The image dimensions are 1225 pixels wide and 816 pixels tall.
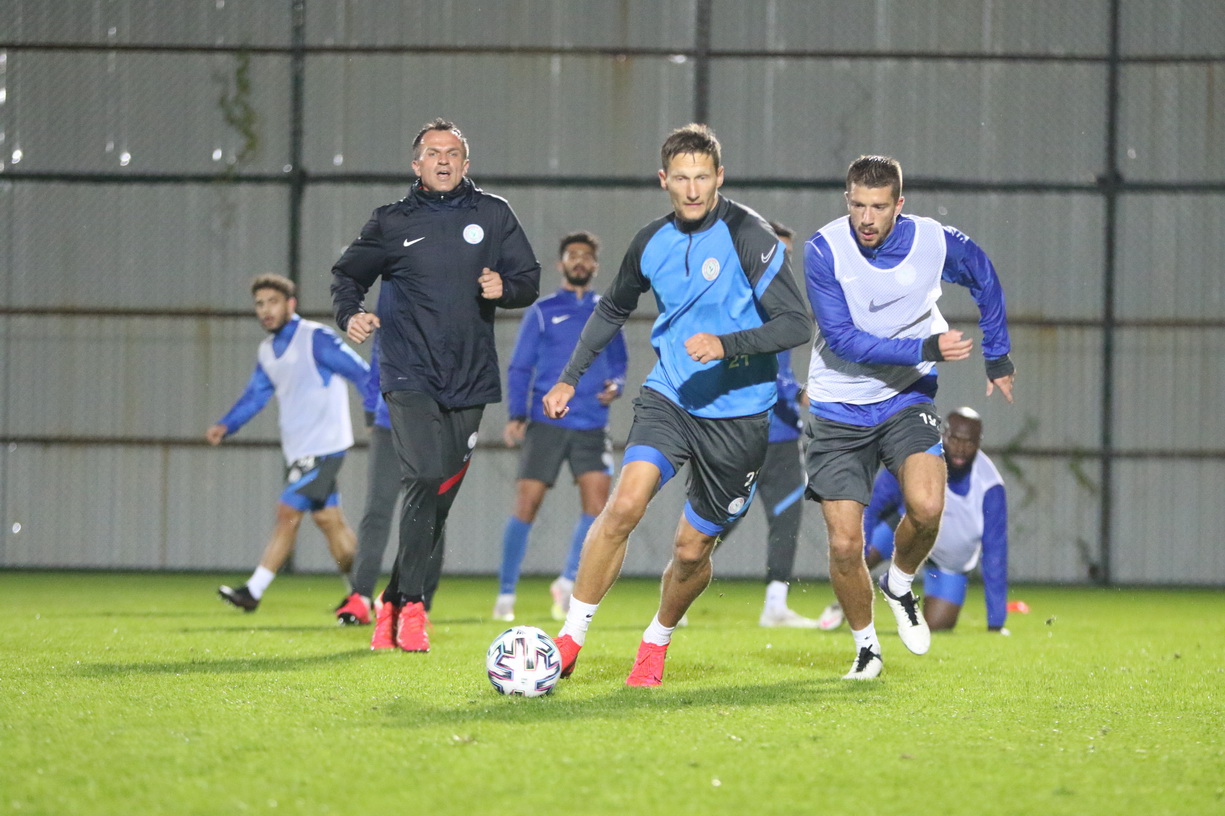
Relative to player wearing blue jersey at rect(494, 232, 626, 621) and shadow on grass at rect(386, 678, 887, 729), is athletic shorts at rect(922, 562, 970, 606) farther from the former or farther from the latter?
shadow on grass at rect(386, 678, 887, 729)

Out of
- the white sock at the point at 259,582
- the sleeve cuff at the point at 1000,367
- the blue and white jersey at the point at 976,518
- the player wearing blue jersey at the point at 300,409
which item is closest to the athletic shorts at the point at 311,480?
the player wearing blue jersey at the point at 300,409

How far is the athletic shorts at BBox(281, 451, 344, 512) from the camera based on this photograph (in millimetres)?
8836

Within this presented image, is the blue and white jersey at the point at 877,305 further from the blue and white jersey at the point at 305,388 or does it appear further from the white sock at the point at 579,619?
the blue and white jersey at the point at 305,388

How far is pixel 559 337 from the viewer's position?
9023 millimetres

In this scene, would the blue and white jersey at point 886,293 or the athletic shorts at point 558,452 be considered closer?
the blue and white jersey at point 886,293

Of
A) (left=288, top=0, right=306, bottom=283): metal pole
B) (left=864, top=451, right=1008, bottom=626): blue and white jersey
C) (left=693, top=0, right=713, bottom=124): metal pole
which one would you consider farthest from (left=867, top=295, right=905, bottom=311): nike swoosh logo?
(left=288, top=0, right=306, bottom=283): metal pole

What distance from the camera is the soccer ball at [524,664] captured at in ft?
16.0

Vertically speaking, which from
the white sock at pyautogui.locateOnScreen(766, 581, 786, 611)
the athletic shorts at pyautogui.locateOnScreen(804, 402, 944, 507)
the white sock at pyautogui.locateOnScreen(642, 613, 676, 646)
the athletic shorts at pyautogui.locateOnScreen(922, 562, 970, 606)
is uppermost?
the athletic shorts at pyautogui.locateOnScreen(804, 402, 944, 507)

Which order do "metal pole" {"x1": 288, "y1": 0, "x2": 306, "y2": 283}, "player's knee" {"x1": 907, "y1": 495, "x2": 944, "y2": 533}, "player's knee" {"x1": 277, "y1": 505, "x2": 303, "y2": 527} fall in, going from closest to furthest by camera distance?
"player's knee" {"x1": 907, "y1": 495, "x2": 944, "y2": 533} → "player's knee" {"x1": 277, "y1": 505, "x2": 303, "y2": 527} → "metal pole" {"x1": 288, "y1": 0, "x2": 306, "y2": 283}

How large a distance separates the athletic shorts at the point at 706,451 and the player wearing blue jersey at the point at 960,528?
9.51 feet

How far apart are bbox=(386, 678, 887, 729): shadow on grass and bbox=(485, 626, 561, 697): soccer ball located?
41 mm

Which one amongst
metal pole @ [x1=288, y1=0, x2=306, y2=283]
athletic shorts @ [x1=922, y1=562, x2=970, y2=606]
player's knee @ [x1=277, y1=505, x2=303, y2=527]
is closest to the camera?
athletic shorts @ [x1=922, y1=562, x2=970, y2=606]

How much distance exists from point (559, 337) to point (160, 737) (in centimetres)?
530

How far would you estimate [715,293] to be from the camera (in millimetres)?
5168
